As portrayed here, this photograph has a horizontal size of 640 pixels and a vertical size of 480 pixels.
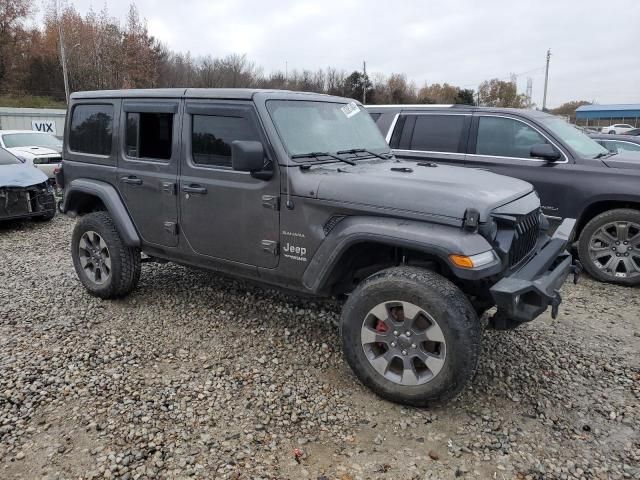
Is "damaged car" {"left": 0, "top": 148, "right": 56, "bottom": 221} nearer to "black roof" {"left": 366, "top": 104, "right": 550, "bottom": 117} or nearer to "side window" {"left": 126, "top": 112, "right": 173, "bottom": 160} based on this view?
"side window" {"left": 126, "top": 112, "right": 173, "bottom": 160}

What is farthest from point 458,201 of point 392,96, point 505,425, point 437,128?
point 392,96

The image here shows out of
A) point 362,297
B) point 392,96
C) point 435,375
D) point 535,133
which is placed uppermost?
point 392,96

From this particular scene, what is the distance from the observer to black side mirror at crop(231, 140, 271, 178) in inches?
132

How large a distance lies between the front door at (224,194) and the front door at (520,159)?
344 centimetres

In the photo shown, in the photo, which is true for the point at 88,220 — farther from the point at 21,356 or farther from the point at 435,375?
the point at 435,375

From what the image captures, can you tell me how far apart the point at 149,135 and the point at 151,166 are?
283 millimetres

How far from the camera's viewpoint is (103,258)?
4.87 meters

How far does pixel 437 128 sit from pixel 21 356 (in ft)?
17.0

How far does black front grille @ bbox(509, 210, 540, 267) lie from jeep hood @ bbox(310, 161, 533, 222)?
170 mm

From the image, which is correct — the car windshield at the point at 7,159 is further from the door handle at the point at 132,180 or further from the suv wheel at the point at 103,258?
the door handle at the point at 132,180

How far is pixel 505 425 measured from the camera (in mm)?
3057

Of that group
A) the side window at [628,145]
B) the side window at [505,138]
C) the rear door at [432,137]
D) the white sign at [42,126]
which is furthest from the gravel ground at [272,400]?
the white sign at [42,126]

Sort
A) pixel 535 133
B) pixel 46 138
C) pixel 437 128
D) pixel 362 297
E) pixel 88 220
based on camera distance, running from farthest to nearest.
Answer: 1. pixel 46 138
2. pixel 437 128
3. pixel 535 133
4. pixel 88 220
5. pixel 362 297

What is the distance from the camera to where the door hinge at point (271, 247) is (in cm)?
368
